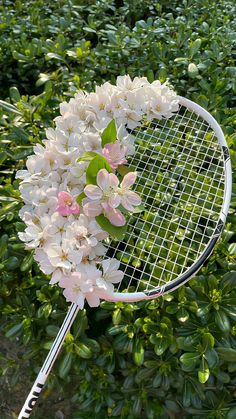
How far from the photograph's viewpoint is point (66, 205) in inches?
51.3

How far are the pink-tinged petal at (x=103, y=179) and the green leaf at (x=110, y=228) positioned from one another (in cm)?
7

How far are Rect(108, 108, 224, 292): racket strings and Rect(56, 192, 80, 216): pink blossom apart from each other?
0.79 ft

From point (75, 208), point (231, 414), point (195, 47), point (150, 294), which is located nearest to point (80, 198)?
point (75, 208)

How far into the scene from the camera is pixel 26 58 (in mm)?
2467

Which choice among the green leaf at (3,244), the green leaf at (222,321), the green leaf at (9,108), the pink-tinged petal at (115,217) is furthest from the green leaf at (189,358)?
the green leaf at (9,108)

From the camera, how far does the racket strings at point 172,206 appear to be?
1521mm

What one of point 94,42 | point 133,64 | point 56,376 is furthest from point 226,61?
point 56,376

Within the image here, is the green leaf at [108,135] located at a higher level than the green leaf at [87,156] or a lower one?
higher

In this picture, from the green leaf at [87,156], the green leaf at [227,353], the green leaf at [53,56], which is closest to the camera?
the green leaf at [87,156]

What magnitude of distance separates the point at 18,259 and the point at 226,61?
4.23ft

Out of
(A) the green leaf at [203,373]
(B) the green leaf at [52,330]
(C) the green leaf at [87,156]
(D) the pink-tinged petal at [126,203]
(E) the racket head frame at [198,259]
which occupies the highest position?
(C) the green leaf at [87,156]

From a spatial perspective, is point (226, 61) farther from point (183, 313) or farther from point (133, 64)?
point (183, 313)

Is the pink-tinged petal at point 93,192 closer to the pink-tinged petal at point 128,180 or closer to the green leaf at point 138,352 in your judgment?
the pink-tinged petal at point 128,180

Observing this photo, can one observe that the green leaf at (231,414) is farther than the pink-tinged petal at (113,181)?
Yes
